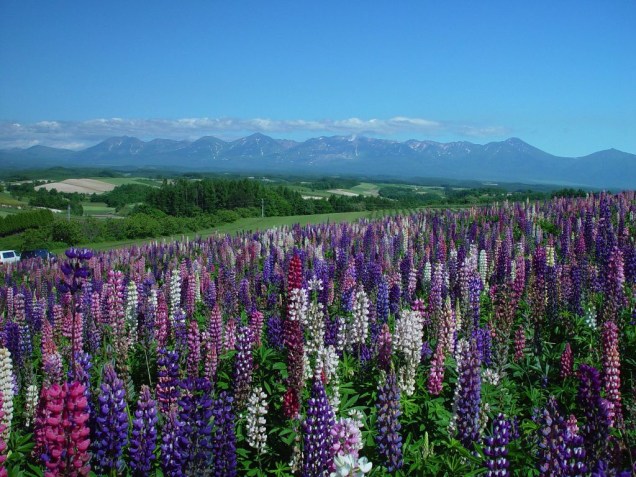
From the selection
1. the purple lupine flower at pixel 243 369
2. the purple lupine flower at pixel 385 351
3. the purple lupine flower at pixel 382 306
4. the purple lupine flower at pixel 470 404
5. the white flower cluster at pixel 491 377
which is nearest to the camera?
the purple lupine flower at pixel 470 404

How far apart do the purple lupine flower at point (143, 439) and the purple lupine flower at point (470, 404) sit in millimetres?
2791

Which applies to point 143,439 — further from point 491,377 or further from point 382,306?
point 382,306

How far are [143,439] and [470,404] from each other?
2.95m

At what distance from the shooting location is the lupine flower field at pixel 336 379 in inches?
177

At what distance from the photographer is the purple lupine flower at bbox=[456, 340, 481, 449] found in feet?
17.3

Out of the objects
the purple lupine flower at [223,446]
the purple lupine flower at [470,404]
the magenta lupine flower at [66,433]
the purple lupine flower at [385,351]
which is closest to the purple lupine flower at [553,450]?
the purple lupine flower at [470,404]

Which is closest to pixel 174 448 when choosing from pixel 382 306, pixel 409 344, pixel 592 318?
pixel 409 344

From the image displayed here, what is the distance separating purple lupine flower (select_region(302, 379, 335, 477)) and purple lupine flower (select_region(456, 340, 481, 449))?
Answer: 1459 mm

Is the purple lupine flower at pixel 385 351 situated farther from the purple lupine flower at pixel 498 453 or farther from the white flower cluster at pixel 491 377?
the purple lupine flower at pixel 498 453

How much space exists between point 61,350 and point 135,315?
1.32 m

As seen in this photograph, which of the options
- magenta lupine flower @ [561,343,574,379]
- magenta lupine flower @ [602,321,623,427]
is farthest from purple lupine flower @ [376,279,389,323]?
magenta lupine flower @ [602,321,623,427]

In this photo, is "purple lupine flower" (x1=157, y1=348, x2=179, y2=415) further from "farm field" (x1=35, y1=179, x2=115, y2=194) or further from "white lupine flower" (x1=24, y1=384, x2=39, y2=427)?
"farm field" (x1=35, y1=179, x2=115, y2=194)

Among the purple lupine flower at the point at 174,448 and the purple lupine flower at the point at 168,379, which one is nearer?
the purple lupine flower at the point at 174,448

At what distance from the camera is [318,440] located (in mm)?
4484
